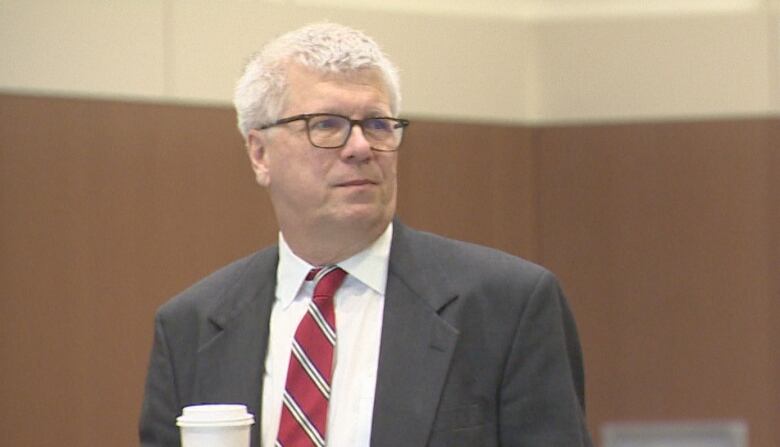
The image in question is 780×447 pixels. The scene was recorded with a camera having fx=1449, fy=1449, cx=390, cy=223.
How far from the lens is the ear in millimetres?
3108

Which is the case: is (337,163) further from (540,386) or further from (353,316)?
(540,386)

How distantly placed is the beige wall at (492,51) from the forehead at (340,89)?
8.33 ft

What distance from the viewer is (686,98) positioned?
6125 millimetres

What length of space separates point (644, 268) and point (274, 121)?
137 inches

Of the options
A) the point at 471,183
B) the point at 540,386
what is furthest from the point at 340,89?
the point at 471,183

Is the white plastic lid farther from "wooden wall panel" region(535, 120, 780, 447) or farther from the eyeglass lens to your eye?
"wooden wall panel" region(535, 120, 780, 447)

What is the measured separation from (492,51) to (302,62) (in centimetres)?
345

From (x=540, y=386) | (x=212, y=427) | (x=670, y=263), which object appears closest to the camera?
(x=212, y=427)

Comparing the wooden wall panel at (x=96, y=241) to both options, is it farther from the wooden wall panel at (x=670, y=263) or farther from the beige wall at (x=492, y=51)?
the wooden wall panel at (x=670, y=263)

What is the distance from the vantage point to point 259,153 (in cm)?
313

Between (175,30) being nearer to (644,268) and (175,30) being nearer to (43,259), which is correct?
(43,259)

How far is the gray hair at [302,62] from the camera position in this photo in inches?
115

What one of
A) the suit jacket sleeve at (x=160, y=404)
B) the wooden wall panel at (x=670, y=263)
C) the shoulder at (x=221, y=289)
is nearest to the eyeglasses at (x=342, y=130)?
the shoulder at (x=221, y=289)

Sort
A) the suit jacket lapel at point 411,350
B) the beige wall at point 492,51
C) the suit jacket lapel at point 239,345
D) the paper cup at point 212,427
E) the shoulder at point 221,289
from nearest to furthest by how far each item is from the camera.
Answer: the paper cup at point 212,427
the suit jacket lapel at point 411,350
the suit jacket lapel at point 239,345
the shoulder at point 221,289
the beige wall at point 492,51
